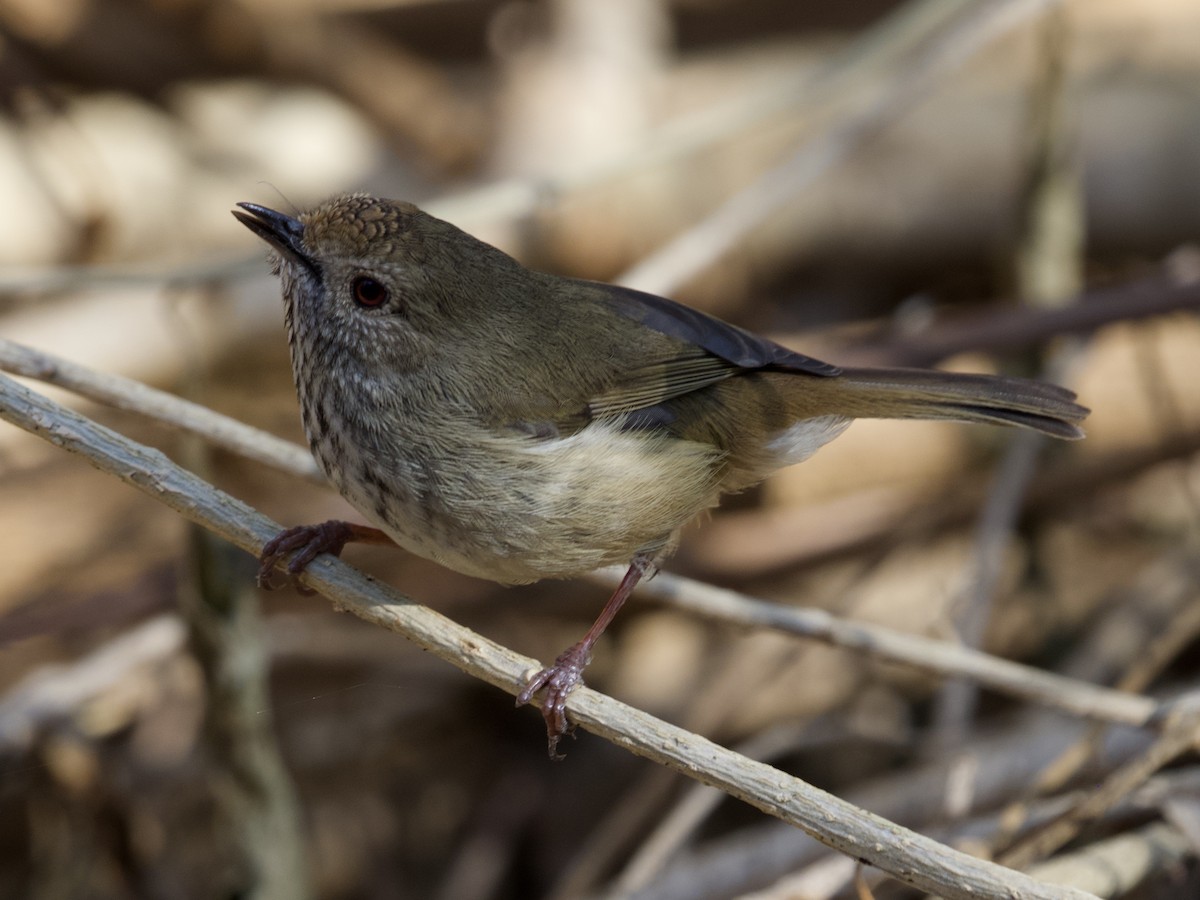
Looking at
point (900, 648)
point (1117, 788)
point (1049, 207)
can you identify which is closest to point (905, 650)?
point (900, 648)

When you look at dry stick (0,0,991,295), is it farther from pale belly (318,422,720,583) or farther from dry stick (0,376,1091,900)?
pale belly (318,422,720,583)

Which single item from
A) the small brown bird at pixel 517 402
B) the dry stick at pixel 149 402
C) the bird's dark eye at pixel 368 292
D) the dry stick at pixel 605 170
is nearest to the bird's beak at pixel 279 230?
the small brown bird at pixel 517 402

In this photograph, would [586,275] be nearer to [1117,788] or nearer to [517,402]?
[517,402]

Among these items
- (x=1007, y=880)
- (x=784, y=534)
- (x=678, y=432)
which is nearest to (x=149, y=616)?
(x=678, y=432)

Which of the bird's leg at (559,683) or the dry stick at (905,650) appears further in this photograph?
the dry stick at (905,650)

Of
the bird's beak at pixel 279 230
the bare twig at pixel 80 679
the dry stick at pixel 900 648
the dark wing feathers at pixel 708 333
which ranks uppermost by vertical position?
the dark wing feathers at pixel 708 333

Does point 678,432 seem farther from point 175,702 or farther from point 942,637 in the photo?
point 175,702

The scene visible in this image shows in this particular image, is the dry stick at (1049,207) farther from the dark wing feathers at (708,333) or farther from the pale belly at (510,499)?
the pale belly at (510,499)
